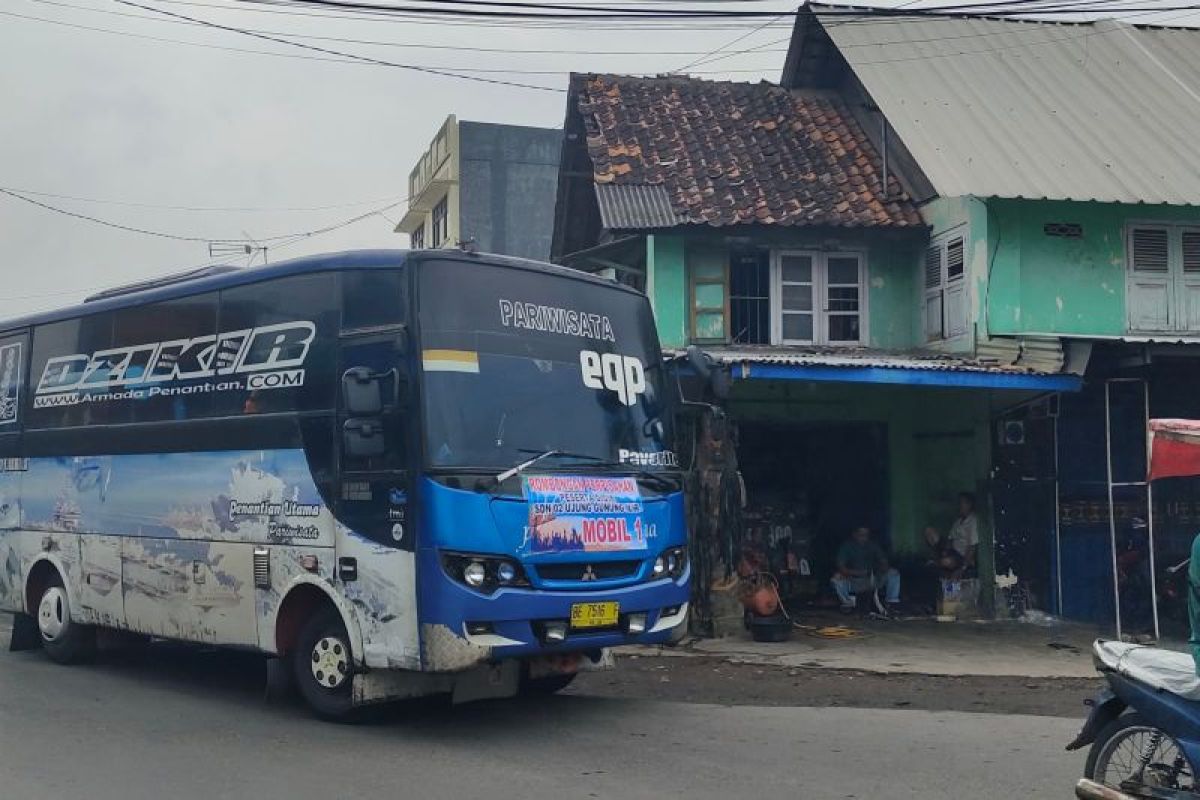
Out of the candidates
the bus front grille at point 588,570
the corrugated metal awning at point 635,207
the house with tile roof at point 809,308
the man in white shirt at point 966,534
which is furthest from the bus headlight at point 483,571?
the man in white shirt at point 966,534

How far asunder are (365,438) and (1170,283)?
12420mm

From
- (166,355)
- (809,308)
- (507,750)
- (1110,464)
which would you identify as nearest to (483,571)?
(507,750)

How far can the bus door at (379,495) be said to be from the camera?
8.00 meters

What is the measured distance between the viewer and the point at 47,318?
39.3 feet

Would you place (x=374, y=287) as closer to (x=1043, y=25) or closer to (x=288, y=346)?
(x=288, y=346)

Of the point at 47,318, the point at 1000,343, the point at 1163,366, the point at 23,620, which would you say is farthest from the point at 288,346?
the point at 1163,366

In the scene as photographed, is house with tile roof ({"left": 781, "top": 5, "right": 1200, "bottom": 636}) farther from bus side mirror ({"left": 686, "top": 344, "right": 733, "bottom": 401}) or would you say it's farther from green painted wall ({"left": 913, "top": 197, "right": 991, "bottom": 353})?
bus side mirror ({"left": 686, "top": 344, "right": 733, "bottom": 401})

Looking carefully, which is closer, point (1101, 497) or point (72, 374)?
point (72, 374)

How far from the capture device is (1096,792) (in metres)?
6.01

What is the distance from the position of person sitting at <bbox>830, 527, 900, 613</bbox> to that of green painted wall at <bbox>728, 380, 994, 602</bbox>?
119 cm

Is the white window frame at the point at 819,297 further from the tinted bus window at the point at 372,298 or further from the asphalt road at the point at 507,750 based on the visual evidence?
the tinted bus window at the point at 372,298

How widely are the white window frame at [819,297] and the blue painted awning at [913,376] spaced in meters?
3.68

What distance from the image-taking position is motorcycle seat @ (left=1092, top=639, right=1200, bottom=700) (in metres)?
5.95

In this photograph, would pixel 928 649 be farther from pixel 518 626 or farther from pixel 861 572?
pixel 518 626
